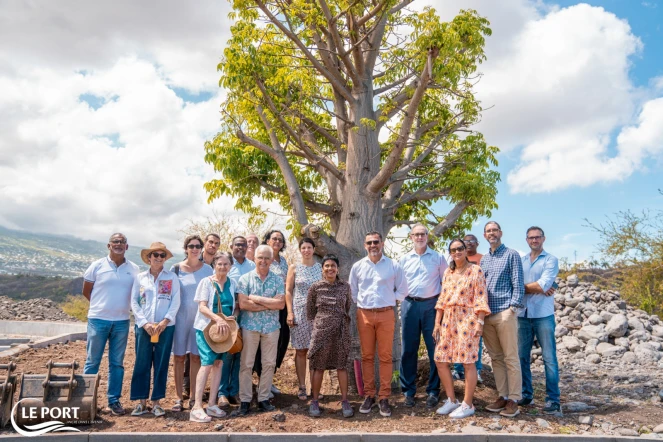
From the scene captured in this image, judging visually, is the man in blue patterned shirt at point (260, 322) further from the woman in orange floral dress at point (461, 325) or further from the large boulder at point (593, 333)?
the large boulder at point (593, 333)

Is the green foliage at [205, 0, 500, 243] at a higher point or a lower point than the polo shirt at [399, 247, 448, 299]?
higher

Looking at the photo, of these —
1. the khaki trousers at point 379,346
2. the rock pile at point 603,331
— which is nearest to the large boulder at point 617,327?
the rock pile at point 603,331

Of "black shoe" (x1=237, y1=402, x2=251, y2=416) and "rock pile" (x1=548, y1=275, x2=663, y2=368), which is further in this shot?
"rock pile" (x1=548, y1=275, x2=663, y2=368)

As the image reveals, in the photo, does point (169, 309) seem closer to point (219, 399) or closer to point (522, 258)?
point (219, 399)

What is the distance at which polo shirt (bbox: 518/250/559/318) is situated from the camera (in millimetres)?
5809

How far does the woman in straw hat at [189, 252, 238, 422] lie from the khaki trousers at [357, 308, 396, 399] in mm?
1524

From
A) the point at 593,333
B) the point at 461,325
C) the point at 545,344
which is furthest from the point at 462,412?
the point at 593,333

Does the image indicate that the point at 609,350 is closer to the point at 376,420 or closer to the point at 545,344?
the point at 545,344

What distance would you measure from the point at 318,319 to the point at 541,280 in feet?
8.83

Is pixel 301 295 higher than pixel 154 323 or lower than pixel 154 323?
higher

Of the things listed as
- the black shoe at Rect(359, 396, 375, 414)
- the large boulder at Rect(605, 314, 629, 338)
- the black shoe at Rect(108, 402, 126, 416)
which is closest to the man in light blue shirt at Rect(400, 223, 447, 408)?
the black shoe at Rect(359, 396, 375, 414)

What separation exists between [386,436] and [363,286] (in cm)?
174

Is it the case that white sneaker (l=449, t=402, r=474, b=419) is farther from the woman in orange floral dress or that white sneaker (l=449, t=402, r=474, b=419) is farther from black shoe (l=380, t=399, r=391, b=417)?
black shoe (l=380, t=399, r=391, b=417)

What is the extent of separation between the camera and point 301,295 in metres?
6.11
